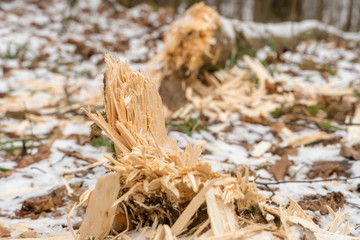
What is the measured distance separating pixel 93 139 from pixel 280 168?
3.95 ft

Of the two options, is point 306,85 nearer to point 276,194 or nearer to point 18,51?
point 276,194

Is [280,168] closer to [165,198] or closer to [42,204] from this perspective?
[165,198]

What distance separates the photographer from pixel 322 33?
242 inches

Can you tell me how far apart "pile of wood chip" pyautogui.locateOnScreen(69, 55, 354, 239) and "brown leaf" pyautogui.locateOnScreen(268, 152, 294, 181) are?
0.68 m

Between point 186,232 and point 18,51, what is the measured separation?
420cm

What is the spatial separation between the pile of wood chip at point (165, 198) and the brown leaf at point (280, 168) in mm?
682

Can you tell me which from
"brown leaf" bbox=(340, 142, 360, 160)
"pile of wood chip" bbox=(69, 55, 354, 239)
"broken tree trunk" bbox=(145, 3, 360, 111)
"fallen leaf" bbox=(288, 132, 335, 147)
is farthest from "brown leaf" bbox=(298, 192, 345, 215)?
"broken tree trunk" bbox=(145, 3, 360, 111)

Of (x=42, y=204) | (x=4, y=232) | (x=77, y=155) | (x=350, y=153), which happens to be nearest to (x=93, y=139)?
(x=77, y=155)

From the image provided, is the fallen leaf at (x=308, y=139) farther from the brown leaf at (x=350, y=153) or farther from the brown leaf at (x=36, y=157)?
the brown leaf at (x=36, y=157)

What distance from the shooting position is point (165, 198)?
968 millimetres

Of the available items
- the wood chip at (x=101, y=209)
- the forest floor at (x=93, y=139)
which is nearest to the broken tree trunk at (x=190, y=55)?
the forest floor at (x=93, y=139)

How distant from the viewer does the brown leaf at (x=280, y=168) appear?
1694mm

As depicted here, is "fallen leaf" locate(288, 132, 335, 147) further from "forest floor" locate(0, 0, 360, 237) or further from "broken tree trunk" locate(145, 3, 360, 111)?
"broken tree trunk" locate(145, 3, 360, 111)

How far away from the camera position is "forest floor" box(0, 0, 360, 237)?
1.47 m
